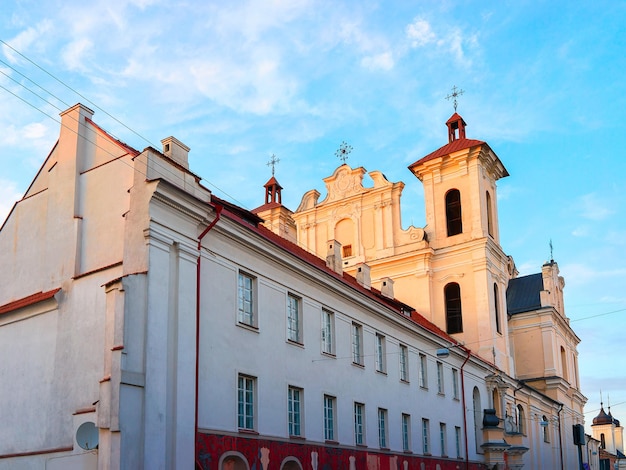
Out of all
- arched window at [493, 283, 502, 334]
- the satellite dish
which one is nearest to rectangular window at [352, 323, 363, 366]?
the satellite dish

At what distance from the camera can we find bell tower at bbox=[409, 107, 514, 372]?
→ 46.2 m

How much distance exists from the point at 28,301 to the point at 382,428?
1405cm

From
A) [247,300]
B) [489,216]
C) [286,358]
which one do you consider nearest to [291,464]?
[286,358]

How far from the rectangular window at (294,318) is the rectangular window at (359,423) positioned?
4414 mm

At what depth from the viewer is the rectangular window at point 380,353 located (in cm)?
2943

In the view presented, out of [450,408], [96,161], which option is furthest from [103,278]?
[450,408]

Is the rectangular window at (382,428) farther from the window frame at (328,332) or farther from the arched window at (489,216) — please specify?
the arched window at (489,216)

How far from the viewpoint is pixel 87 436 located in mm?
16703

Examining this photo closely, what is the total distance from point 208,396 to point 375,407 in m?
10.3

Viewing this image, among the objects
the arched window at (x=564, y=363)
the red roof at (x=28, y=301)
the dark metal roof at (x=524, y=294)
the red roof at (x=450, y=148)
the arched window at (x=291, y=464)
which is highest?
the red roof at (x=450, y=148)

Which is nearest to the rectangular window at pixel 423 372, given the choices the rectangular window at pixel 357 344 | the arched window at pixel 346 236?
the rectangular window at pixel 357 344

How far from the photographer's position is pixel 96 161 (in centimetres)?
2098

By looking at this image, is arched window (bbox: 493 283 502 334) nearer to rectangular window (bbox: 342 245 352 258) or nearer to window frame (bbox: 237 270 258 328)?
rectangular window (bbox: 342 245 352 258)

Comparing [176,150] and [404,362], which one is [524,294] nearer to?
[404,362]
